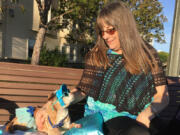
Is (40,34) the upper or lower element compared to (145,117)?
upper

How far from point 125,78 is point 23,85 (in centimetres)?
135

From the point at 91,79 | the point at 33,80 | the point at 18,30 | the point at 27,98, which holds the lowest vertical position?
the point at 27,98

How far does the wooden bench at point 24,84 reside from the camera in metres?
2.40

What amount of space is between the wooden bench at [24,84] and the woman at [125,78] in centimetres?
74

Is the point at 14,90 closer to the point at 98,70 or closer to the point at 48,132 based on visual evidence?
the point at 48,132

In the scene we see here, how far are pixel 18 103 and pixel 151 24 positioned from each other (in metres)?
15.4

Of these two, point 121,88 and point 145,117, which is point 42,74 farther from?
point 145,117

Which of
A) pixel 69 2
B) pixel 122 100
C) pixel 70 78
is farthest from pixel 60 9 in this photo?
pixel 122 100

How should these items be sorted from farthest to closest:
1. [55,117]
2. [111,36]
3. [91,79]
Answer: [91,79] < [111,36] < [55,117]

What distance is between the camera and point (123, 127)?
1548mm

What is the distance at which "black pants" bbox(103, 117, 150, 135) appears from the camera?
146 cm

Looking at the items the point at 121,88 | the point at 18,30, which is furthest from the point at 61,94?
the point at 18,30

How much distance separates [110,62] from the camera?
202cm

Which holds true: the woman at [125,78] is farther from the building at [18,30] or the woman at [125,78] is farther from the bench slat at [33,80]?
the building at [18,30]
